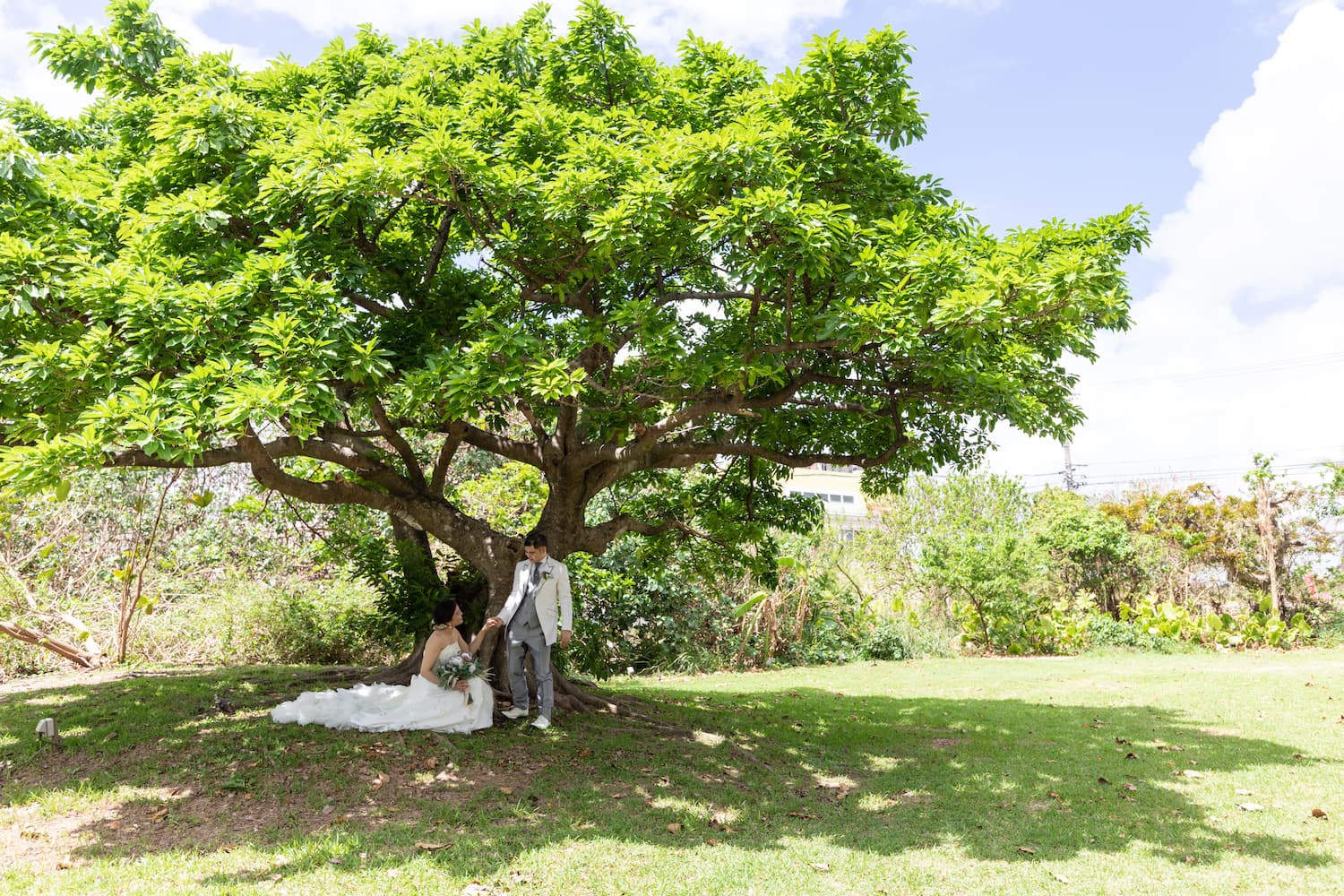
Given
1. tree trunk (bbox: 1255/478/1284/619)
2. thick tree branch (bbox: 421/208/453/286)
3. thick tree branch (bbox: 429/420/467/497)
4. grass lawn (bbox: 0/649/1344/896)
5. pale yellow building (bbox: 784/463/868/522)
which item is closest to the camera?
grass lawn (bbox: 0/649/1344/896)

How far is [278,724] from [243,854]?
2.72 meters

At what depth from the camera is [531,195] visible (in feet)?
20.0

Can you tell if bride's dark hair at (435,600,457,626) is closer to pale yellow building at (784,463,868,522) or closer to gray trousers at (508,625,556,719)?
gray trousers at (508,625,556,719)

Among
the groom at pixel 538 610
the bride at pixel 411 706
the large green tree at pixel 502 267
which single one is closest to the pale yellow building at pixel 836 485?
the large green tree at pixel 502 267

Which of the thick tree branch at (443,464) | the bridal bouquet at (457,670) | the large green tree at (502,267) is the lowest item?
the bridal bouquet at (457,670)

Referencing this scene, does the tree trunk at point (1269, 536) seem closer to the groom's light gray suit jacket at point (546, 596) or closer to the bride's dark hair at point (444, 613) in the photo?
the groom's light gray suit jacket at point (546, 596)

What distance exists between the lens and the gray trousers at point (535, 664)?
305 inches

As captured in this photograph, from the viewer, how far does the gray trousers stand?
7.75 meters

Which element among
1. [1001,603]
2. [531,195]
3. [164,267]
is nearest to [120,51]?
[164,267]

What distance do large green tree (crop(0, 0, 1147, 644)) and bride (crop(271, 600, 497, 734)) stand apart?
1131 mm

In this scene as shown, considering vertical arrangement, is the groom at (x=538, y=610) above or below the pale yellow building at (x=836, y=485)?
below

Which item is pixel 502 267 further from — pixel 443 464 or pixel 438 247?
pixel 443 464

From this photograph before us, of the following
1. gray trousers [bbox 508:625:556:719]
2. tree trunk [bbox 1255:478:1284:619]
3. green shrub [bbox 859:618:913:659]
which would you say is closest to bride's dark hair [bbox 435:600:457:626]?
gray trousers [bbox 508:625:556:719]

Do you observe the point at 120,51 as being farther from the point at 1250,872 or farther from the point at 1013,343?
the point at 1250,872
